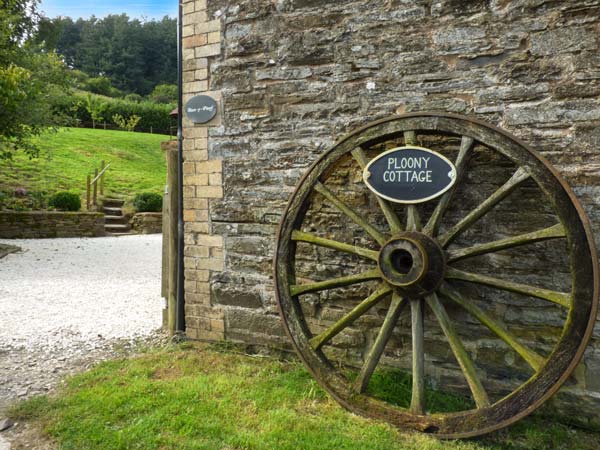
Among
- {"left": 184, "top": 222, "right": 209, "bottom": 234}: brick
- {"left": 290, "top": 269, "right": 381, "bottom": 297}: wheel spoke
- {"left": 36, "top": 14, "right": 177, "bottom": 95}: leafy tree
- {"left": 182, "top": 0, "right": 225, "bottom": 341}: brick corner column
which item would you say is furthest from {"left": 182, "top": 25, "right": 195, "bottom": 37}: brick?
{"left": 36, "top": 14, "right": 177, "bottom": 95}: leafy tree

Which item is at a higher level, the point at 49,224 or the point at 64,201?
the point at 64,201

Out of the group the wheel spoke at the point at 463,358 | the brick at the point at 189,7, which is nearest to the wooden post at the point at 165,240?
the brick at the point at 189,7

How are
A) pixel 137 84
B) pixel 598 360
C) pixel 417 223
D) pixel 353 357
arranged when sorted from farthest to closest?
pixel 137 84, pixel 353 357, pixel 417 223, pixel 598 360

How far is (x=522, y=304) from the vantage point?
9.74ft

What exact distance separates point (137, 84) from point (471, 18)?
5885 centimetres

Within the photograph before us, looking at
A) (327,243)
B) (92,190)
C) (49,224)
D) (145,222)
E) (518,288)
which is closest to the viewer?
(518,288)

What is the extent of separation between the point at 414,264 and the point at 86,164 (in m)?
20.5

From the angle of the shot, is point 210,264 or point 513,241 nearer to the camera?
point 513,241

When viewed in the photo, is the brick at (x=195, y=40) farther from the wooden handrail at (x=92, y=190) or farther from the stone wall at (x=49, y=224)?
the wooden handrail at (x=92, y=190)

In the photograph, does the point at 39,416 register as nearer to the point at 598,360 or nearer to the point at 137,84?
the point at 598,360

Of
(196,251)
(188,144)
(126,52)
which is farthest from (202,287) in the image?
(126,52)

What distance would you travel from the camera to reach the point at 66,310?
5.85 metres

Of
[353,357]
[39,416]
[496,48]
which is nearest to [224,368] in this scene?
[353,357]

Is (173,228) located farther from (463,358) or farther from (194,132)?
(463,358)
